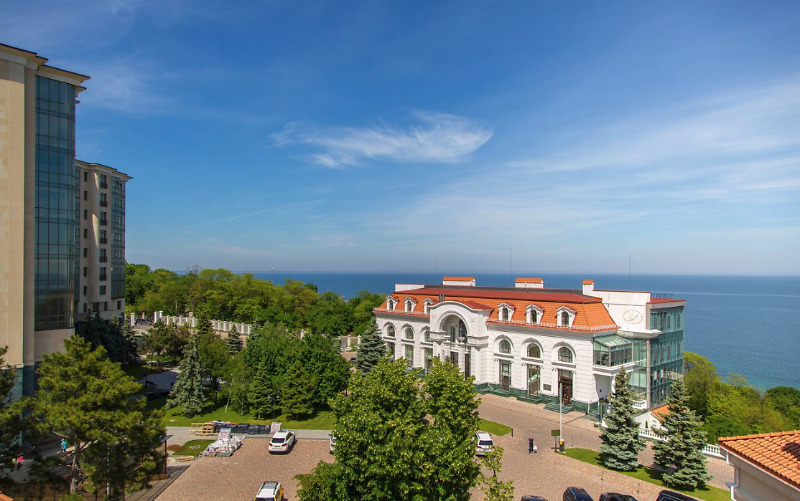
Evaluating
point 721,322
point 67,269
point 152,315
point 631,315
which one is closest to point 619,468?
point 631,315

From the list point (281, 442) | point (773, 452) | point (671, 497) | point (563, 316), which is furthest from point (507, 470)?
point (773, 452)

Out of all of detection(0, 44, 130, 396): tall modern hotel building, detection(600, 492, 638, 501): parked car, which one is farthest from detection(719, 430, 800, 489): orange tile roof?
detection(0, 44, 130, 396): tall modern hotel building

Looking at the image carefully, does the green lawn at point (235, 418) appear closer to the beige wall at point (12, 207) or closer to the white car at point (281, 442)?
the white car at point (281, 442)

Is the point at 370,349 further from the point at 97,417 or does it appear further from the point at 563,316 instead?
the point at 97,417

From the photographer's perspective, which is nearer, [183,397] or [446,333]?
[183,397]

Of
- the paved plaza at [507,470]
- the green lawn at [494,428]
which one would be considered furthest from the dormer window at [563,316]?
the green lawn at [494,428]

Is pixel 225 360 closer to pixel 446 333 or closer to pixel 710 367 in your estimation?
pixel 446 333
